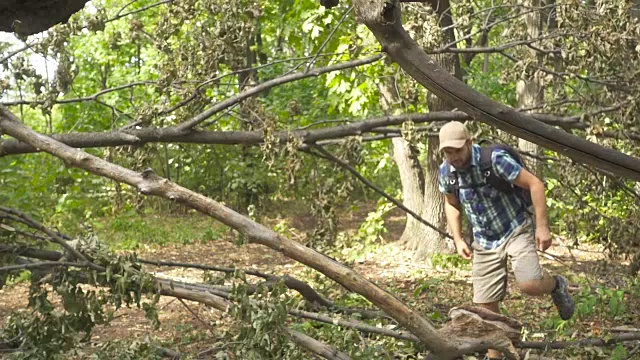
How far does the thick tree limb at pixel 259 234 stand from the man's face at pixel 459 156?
1.54 meters

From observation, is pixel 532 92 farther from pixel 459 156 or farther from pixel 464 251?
pixel 459 156

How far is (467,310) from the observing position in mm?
5363

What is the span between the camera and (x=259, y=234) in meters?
4.12

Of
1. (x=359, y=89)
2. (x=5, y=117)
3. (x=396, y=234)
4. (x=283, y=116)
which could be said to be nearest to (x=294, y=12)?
(x=359, y=89)

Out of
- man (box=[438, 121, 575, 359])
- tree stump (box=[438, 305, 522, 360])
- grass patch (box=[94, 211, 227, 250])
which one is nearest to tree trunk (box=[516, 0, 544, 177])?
man (box=[438, 121, 575, 359])

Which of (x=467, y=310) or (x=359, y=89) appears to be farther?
(x=359, y=89)

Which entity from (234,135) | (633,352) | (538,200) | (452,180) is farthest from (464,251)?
(234,135)

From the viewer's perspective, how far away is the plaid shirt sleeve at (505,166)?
565 cm

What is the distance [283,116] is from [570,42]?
751 centimetres

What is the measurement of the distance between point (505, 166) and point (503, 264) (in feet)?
2.73

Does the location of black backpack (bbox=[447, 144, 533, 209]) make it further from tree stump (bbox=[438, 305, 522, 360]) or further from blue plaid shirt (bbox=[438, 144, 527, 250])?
tree stump (bbox=[438, 305, 522, 360])

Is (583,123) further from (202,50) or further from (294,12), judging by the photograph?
(294,12)

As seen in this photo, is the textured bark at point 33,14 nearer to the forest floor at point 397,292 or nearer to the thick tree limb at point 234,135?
the thick tree limb at point 234,135

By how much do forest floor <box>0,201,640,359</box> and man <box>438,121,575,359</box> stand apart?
46 centimetres
